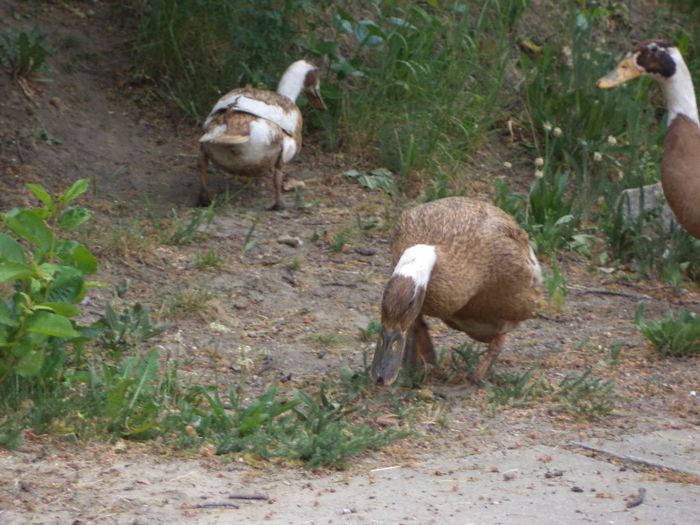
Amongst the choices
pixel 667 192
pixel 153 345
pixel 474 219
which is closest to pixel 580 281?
pixel 667 192

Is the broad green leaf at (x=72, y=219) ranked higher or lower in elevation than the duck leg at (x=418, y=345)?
higher

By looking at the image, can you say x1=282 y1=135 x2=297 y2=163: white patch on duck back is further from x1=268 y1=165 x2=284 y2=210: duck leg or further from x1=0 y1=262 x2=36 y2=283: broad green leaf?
x1=0 y1=262 x2=36 y2=283: broad green leaf

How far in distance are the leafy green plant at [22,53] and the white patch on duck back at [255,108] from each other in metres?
1.38

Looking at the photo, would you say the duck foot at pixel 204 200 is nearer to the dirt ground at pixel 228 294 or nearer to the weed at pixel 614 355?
the dirt ground at pixel 228 294

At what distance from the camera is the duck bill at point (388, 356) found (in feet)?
17.1

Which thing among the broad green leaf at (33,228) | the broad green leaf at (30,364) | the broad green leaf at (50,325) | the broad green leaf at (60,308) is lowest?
the broad green leaf at (30,364)

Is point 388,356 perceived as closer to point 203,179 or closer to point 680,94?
point 203,179

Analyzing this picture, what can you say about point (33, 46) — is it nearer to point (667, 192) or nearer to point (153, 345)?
point (153, 345)

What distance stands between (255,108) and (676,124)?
2636 millimetres

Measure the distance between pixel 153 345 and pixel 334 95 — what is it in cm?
368

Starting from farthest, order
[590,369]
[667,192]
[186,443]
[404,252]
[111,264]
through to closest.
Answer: [667,192] < [111,264] < [590,369] < [404,252] < [186,443]

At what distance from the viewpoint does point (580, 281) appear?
782 cm

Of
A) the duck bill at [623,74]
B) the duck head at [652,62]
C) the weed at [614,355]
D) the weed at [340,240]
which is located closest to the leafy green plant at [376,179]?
the weed at [340,240]

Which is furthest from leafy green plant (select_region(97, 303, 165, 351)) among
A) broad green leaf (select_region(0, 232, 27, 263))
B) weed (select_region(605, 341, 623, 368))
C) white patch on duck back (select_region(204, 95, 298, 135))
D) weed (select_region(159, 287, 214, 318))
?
white patch on duck back (select_region(204, 95, 298, 135))
